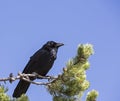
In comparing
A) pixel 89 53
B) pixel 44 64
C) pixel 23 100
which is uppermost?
pixel 44 64

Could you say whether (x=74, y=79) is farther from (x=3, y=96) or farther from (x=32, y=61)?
(x=32, y=61)

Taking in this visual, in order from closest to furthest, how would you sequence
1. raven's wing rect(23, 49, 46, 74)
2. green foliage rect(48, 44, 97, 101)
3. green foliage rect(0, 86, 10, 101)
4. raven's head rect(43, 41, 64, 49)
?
1. green foliage rect(0, 86, 10, 101)
2. green foliage rect(48, 44, 97, 101)
3. raven's wing rect(23, 49, 46, 74)
4. raven's head rect(43, 41, 64, 49)

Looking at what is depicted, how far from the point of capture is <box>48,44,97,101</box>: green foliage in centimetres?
490

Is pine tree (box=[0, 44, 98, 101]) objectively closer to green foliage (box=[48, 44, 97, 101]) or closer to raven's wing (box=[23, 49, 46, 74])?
green foliage (box=[48, 44, 97, 101])

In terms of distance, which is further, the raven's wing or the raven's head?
the raven's head

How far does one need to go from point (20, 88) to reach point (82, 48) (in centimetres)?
242

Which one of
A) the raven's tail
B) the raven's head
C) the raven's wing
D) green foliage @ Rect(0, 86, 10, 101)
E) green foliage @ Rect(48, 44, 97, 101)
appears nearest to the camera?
green foliage @ Rect(0, 86, 10, 101)

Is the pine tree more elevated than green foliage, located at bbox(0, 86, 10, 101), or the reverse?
the pine tree

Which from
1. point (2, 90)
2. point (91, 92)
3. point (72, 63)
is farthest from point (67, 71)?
point (2, 90)

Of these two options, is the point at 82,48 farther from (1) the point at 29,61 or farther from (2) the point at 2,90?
(1) the point at 29,61

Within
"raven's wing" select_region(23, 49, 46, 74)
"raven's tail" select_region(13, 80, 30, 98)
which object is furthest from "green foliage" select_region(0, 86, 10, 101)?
"raven's wing" select_region(23, 49, 46, 74)

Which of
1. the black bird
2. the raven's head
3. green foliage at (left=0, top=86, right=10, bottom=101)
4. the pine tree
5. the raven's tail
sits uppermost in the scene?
the raven's head

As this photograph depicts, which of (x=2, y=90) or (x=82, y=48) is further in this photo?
(x=82, y=48)

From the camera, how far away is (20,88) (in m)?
7.12
